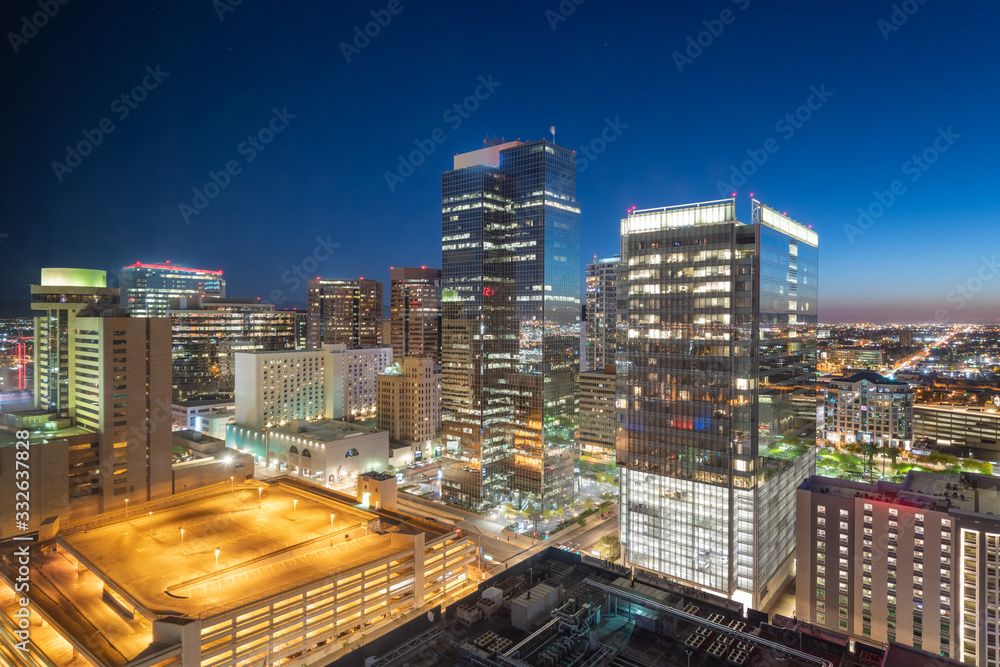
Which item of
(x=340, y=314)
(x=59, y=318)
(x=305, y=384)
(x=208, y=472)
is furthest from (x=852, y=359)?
(x=59, y=318)

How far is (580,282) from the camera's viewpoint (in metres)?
82.1

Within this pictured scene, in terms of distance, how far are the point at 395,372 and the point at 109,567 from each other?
75286 mm

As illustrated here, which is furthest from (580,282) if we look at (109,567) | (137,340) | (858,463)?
(109,567)

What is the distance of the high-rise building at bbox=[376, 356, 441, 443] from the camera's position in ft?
348

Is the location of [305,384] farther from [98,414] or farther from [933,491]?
[933,491]

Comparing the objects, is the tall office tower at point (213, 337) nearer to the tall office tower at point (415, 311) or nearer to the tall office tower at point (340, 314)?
the tall office tower at point (340, 314)

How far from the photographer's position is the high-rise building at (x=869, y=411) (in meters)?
94.3

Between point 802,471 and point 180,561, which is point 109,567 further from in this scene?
point 802,471

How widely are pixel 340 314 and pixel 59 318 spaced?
12111 centimetres

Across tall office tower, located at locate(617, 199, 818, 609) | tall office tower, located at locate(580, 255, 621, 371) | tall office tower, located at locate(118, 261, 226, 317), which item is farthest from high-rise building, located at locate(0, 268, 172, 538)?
tall office tower, located at locate(580, 255, 621, 371)

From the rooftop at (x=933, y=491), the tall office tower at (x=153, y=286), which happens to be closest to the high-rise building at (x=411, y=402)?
the rooftop at (x=933, y=491)

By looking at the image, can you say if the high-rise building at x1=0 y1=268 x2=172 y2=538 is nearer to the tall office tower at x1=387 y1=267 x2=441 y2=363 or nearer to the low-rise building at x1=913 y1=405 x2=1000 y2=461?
the tall office tower at x1=387 y1=267 x2=441 y2=363

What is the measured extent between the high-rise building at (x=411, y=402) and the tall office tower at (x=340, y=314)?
274 feet

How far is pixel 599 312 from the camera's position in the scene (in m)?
157
